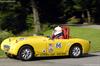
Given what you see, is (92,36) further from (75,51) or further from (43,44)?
(43,44)

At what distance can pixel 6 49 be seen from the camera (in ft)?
52.2

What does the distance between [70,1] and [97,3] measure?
10.3 feet

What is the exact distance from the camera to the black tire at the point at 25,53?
51.2 feet

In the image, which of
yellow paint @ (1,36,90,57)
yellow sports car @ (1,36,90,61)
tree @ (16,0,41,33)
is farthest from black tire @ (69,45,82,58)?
tree @ (16,0,41,33)

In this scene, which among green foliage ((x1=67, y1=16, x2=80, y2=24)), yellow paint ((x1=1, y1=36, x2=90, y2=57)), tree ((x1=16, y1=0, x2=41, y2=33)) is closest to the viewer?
yellow paint ((x1=1, y1=36, x2=90, y2=57))

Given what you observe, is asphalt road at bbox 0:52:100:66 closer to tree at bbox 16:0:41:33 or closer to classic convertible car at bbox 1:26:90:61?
classic convertible car at bbox 1:26:90:61

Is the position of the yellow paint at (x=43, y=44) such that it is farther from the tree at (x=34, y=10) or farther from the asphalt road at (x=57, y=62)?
the tree at (x=34, y=10)

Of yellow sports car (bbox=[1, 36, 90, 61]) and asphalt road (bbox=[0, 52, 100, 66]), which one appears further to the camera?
yellow sports car (bbox=[1, 36, 90, 61])

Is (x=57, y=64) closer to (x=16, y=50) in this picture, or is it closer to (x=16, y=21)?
(x=16, y=50)

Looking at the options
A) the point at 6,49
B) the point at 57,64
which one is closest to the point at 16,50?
the point at 6,49

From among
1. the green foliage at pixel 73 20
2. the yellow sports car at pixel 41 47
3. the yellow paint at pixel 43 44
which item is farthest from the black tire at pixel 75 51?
the green foliage at pixel 73 20

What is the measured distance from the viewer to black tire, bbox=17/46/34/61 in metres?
15.6

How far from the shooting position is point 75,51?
56.1 ft

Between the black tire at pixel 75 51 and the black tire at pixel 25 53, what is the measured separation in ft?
6.48
